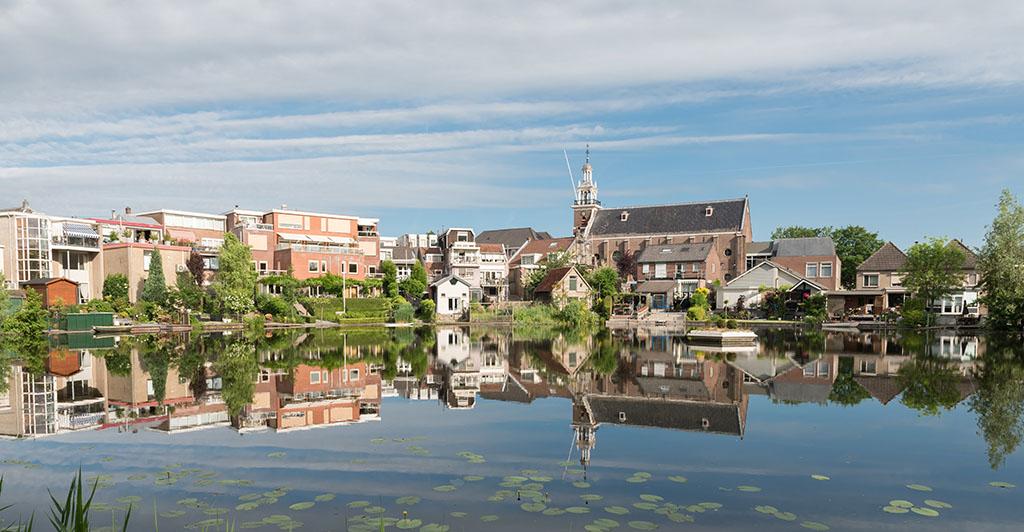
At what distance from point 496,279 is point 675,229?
19.8 m

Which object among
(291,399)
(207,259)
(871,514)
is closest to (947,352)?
(871,514)

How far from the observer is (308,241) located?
2248 inches

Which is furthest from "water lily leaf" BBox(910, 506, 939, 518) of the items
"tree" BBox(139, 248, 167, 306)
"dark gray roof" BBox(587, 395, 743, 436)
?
"tree" BBox(139, 248, 167, 306)

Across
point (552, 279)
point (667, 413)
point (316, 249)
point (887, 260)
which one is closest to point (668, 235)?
point (552, 279)

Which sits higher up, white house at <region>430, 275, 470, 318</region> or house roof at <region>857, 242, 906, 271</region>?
house roof at <region>857, 242, 906, 271</region>

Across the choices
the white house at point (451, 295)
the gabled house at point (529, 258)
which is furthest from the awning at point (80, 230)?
the gabled house at point (529, 258)

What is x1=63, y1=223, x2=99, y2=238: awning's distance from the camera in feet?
157

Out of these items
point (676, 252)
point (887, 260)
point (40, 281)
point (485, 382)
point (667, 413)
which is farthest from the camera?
point (676, 252)

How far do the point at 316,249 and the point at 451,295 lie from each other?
1189cm

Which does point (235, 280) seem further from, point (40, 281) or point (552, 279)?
point (552, 279)

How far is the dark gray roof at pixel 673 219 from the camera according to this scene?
67938mm

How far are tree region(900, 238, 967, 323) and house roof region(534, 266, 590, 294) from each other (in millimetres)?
25888

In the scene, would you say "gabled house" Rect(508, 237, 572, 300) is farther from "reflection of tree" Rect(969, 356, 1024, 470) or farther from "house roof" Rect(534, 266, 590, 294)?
"reflection of tree" Rect(969, 356, 1024, 470)

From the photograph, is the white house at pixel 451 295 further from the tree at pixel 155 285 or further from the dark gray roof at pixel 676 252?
the dark gray roof at pixel 676 252
